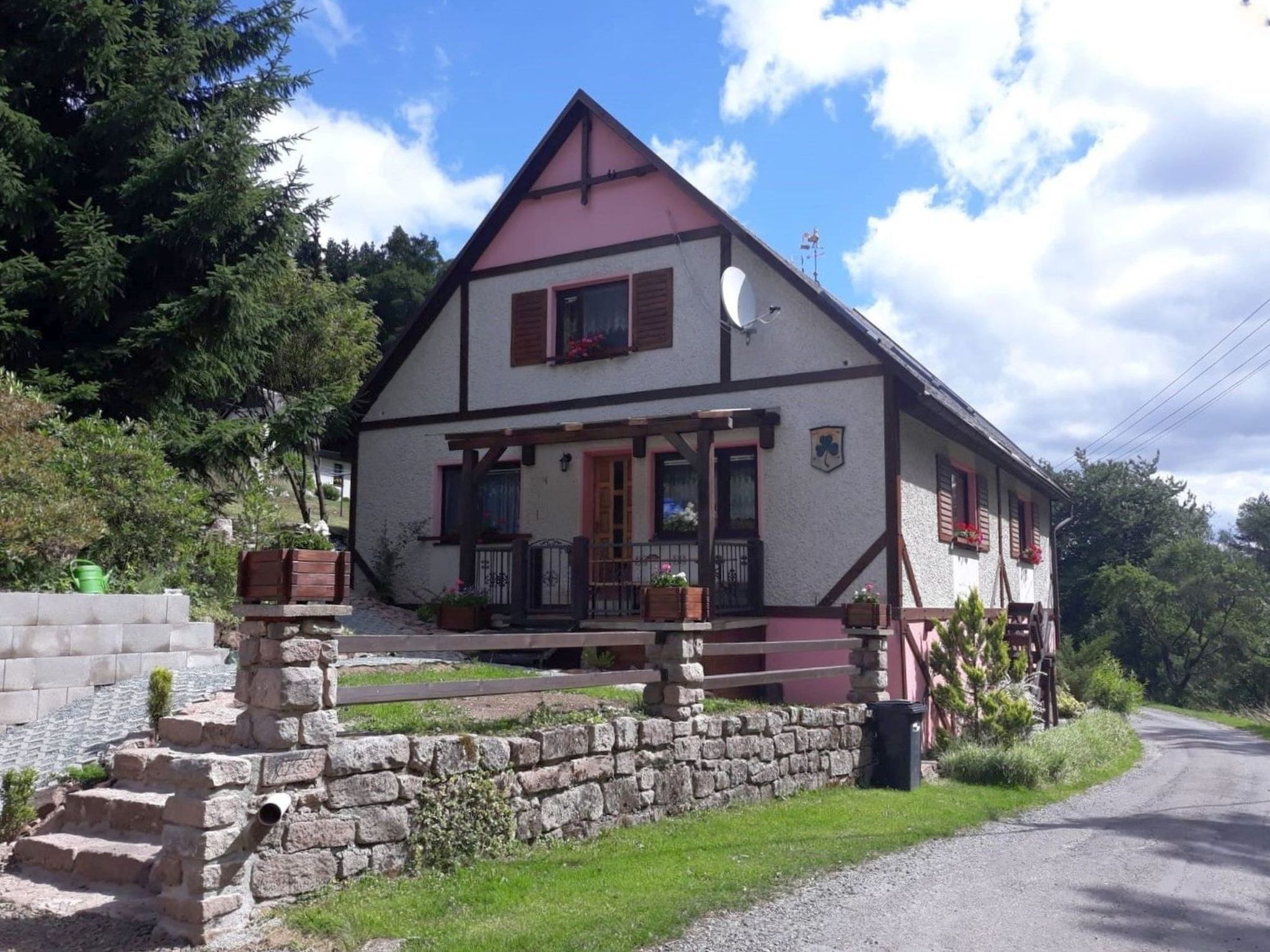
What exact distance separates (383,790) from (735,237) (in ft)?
32.6

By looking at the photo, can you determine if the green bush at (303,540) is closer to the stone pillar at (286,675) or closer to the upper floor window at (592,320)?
the stone pillar at (286,675)

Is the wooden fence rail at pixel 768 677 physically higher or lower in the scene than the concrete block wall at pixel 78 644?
lower

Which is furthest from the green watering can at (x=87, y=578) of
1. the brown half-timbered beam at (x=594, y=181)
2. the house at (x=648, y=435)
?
the brown half-timbered beam at (x=594, y=181)

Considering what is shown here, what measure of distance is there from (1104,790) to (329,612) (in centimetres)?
928

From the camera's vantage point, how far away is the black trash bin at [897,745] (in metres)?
10.4

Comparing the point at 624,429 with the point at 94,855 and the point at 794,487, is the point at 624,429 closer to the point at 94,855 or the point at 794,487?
the point at 794,487

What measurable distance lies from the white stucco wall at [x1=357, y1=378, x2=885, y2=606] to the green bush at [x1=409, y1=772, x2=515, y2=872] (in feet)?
24.1

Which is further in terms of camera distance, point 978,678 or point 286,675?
point 978,678

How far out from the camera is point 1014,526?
775 inches

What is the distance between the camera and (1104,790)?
11.6m

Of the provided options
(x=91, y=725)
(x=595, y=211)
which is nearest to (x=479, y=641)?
(x=91, y=725)

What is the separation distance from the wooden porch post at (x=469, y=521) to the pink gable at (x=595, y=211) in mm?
3356

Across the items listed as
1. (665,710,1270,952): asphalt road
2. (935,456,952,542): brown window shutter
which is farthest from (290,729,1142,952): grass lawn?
(935,456,952,542): brown window shutter

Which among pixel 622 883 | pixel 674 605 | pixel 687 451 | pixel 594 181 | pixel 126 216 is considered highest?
pixel 594 181
